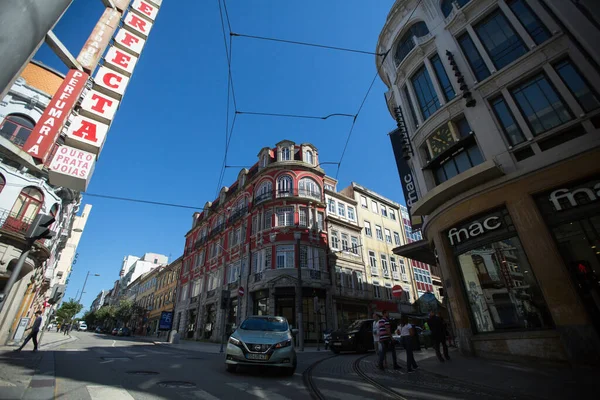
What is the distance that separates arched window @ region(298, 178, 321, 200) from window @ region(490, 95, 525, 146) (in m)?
17.2

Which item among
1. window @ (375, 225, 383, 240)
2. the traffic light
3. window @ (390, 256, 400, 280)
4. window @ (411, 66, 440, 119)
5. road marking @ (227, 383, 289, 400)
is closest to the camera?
road marking @ (227, 383, 289, 400)

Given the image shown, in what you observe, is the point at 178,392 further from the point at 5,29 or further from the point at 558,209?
the point at 558,209

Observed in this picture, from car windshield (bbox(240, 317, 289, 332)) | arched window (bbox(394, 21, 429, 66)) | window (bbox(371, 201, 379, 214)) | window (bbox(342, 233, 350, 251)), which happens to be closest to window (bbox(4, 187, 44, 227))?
car windshield (bbox(240, 317, 289, 332))

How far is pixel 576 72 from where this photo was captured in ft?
29.3

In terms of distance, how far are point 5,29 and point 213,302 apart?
99.8 ft

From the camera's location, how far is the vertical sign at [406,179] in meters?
15.3

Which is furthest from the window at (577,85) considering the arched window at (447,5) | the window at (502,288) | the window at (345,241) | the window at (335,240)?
the window at (345,241)

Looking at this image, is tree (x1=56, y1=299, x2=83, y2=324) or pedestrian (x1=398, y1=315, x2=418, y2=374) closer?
pedestrian (x1=398, y1=315, x2=418, y2=374)

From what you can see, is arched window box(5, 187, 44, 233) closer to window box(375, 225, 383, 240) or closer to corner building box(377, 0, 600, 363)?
corner building box(377, 0, 600, 363)

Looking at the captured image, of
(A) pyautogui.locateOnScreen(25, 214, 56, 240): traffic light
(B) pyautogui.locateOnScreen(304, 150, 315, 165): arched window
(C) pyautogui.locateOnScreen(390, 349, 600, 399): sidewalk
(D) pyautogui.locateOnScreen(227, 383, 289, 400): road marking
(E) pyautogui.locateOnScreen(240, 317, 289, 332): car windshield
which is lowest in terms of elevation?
(C) pyautogui.locateOnScreen(390, 349, 600, 399): sidewalk

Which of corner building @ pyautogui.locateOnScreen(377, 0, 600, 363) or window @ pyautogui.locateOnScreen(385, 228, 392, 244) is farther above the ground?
window @ pyautogui.locateOnScreen(385, 228, 392, 244)

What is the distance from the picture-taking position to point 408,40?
1537 centimetres

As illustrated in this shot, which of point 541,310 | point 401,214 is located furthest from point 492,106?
point 401,214

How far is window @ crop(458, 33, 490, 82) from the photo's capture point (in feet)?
36.9
